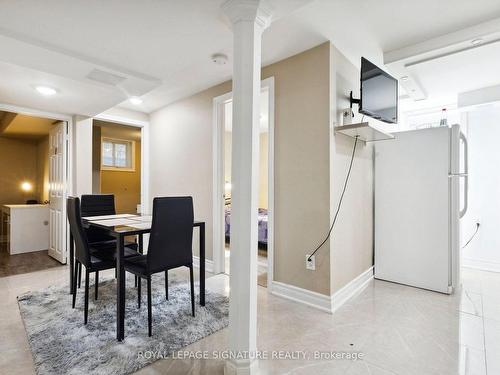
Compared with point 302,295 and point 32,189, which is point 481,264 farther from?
point 32,189

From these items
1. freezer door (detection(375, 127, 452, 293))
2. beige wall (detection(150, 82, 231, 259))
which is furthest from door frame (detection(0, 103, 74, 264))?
freezer door (detection(375, 127, 452, 293))

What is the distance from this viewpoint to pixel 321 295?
246 centimetres

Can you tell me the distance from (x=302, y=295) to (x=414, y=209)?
5.28ft

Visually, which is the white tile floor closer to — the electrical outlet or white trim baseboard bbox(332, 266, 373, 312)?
white trim baseboard bbox(332, 266, 373, 312)

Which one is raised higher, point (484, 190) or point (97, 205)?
point (484, 190)

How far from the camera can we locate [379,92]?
8.58 feet

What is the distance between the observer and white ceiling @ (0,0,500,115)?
170 cm

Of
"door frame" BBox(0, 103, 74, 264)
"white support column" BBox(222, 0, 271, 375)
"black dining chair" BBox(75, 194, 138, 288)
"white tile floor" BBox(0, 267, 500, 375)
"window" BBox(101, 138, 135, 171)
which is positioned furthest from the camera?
"window" BBox(101, 138, 135, 171)

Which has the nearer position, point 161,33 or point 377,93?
point 161,33

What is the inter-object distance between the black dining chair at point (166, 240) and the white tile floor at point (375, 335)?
62cm

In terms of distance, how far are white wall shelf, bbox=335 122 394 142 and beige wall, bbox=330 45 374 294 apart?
66mm

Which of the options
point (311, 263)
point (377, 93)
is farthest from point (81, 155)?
point (377, 93)

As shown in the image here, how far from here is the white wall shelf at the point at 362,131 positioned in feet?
7.84

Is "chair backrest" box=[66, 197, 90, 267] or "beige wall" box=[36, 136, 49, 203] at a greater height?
"beige wall" box=[36, 136, 49, 203]
